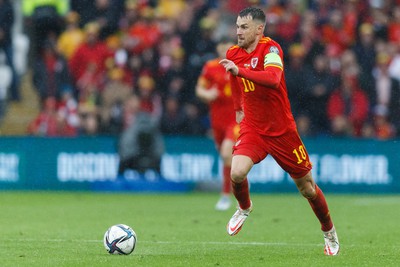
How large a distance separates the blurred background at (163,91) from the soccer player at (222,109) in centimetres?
443

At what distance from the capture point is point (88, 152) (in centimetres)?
2205

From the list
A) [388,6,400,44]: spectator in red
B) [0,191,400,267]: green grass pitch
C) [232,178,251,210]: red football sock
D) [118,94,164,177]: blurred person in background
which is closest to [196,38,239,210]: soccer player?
[0,191,400,267]: green grass pitch

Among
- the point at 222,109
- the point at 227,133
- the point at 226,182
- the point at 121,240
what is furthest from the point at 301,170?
the point at 222,109

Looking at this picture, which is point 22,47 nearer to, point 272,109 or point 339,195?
point 339,195

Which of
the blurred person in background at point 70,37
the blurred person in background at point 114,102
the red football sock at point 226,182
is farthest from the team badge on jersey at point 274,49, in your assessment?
the blurred person in background at point 70,37

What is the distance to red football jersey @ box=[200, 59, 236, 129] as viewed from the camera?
17281mm

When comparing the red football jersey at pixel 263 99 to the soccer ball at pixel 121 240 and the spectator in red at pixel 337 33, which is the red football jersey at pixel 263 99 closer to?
the soccer ball at pixel 121 240

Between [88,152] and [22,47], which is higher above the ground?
[22,47]

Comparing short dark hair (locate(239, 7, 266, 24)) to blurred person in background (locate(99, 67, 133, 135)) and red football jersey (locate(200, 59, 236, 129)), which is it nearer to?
red football jersey (locate(200, 59, 236, 129))

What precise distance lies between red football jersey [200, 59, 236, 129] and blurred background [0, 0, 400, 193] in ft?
14.6

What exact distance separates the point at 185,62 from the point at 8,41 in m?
4.24

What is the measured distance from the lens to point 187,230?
13203mm

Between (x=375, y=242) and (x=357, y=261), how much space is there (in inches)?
81.3

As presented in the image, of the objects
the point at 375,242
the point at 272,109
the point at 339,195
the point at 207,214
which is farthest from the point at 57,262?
the point at 339,195
